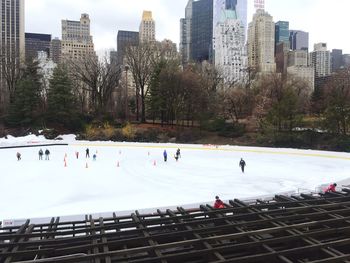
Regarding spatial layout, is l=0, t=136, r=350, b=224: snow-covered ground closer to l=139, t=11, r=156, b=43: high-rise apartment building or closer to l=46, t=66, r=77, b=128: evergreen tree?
l=46, t=66, r=77, b=128: evergreen tree

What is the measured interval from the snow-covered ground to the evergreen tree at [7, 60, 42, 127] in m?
18.2

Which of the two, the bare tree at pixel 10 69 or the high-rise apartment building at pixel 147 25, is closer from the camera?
the bare tree at pixel 10 69

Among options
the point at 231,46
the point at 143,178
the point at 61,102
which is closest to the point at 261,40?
the point at 231,46

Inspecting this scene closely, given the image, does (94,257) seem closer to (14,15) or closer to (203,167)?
(203,167)

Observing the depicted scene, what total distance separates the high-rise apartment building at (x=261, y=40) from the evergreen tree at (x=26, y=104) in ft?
392

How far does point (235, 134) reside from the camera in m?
48.4

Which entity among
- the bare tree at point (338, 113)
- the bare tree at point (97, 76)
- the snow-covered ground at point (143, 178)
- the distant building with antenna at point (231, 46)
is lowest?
the snow-covered ground at point (143, 178)

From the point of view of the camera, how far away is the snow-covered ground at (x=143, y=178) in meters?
15.1

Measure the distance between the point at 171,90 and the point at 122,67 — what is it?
1549cm

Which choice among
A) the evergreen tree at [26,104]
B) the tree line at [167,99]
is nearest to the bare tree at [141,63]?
the tree line at [167,99]

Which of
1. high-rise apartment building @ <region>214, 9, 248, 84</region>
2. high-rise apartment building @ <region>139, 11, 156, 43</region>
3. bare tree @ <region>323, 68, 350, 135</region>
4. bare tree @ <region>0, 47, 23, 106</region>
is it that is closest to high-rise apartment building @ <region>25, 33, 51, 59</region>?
high-rise apartment building @ <region>139, 11, 156, 43</region>

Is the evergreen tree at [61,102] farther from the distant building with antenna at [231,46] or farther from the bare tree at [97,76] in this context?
the distant building with antenna at [231,46]

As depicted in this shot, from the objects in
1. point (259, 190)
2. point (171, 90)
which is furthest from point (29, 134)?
point (259, 190)

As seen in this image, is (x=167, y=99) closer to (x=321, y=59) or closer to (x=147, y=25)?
(x=147, y=25)
